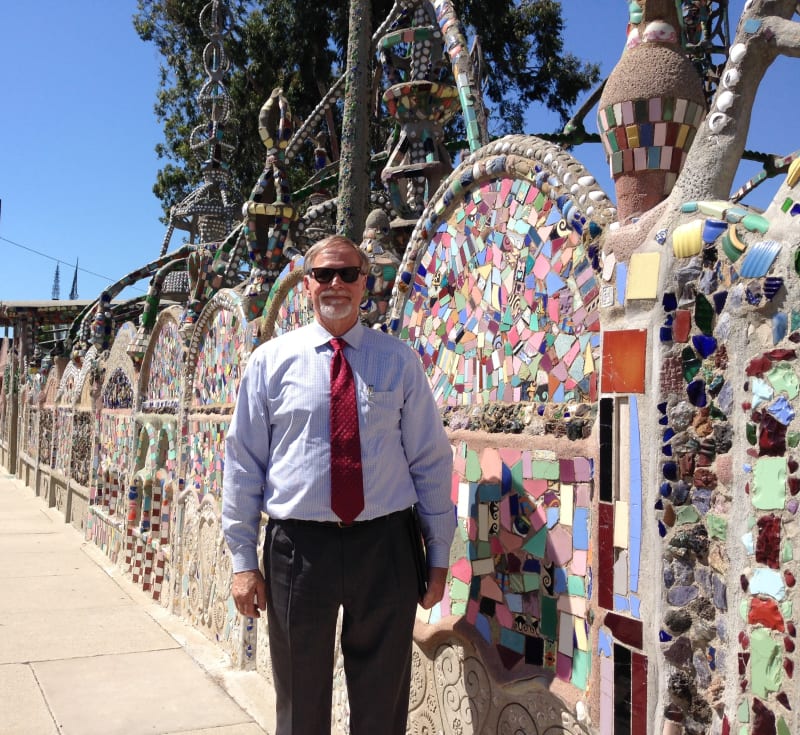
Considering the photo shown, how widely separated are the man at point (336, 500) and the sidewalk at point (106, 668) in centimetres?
184

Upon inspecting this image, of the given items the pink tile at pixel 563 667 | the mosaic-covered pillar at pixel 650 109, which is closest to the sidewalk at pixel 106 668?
the pink tile at pixel 563 667

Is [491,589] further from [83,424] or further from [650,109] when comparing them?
[83,424]

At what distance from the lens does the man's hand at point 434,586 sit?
103 inches

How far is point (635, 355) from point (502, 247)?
34.9 inches

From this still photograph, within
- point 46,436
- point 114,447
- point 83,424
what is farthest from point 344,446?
point 46,436

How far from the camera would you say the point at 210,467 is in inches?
229

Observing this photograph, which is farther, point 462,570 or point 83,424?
point 83,424

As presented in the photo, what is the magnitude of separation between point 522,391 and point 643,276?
0.74 m

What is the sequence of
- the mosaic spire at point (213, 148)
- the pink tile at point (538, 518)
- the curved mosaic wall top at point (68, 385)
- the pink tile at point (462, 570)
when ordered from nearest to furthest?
the pink tile at point (538, 518) < the pink tile at point (462, 570) < the mosaic spire at point (213, 148) < the curved mosaic wall top at point (68, 385)

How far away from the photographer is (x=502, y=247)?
2.90m

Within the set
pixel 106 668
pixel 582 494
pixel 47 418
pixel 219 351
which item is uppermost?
pixel 219 351

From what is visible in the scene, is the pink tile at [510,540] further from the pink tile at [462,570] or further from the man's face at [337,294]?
the man's face at [337,294]

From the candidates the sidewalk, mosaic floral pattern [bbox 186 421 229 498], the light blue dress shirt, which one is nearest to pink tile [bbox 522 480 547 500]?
the light blue dress shirt

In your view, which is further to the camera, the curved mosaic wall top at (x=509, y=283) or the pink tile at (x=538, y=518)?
the pink tile at (x=538, y=518)
